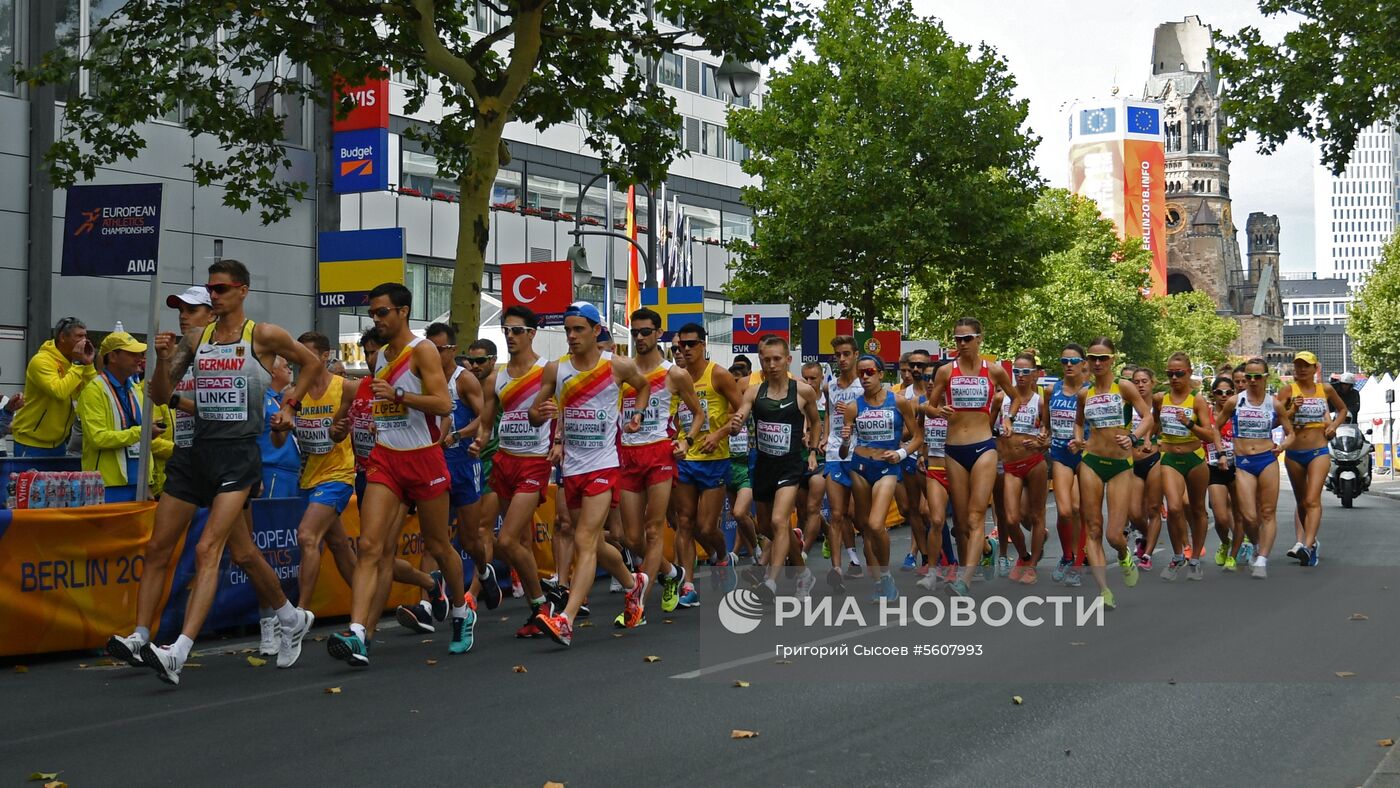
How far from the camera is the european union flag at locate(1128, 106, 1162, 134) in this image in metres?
150

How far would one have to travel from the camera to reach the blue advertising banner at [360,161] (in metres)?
28.6

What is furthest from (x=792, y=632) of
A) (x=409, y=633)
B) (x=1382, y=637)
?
(x=1382, y=637)

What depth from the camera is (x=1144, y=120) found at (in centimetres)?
15125

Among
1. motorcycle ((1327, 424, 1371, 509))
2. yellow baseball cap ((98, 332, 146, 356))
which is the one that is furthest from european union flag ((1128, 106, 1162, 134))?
yellow baseball cap ((98, 332, 146, 356))

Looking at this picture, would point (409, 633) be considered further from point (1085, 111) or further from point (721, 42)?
point (1085, 111)

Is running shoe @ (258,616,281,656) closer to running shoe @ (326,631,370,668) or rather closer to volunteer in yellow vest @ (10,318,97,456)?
running shoe @ (326,631,370,668)

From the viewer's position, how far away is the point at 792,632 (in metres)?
10.3

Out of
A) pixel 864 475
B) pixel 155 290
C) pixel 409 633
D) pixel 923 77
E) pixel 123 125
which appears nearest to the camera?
pixel 409 633

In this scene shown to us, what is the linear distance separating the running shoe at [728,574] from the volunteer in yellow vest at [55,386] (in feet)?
16.0

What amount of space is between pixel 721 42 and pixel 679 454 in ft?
24.3

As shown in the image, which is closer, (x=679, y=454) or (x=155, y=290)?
(x=679, y=454)

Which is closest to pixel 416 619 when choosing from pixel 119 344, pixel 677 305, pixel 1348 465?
pixel 119 344

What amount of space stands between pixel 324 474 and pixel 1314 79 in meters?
20.6

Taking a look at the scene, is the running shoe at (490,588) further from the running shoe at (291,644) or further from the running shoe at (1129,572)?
the running shoe at (1129,572)
